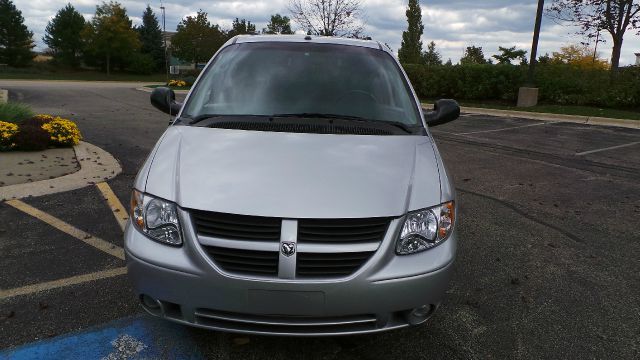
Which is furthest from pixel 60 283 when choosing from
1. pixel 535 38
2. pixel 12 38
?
pixel 12 38

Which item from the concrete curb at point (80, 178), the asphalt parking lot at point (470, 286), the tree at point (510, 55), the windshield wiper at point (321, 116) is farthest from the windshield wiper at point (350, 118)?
the tree at point (510, 55)

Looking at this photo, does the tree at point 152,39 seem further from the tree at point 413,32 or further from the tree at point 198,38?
the tree at point 413,32

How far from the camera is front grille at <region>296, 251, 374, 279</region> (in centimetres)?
214

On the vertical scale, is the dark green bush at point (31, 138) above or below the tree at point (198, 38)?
below

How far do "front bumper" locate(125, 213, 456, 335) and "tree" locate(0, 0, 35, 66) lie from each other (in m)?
69.7

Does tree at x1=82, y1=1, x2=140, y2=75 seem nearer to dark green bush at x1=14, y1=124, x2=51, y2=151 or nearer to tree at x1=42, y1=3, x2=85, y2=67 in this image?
tree at x1=42, y1=3, x2=85, y2=67

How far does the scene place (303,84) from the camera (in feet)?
11.4

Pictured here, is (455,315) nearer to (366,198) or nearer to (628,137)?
(366,198)

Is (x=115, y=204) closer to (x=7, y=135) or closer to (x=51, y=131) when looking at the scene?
(x=7, y=135)

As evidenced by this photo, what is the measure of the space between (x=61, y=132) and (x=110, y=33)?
53.4 meters

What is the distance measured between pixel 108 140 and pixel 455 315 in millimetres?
8433

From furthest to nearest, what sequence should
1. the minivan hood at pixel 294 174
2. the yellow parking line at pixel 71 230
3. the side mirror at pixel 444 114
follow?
1. the yellow parking line at pixel 71 230
2. the side mirror at pixel 444 114
3. the minivan hood at pixel 294 174

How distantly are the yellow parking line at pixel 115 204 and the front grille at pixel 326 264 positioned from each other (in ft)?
9.58

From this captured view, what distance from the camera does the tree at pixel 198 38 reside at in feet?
187
